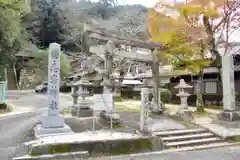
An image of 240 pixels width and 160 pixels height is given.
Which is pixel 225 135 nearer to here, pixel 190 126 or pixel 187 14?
pixel 190 126

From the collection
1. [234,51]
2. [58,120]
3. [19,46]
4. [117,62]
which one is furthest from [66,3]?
[58,120]

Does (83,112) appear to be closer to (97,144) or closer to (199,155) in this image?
(97,144)

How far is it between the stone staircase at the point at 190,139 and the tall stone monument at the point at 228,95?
1428 millimetres

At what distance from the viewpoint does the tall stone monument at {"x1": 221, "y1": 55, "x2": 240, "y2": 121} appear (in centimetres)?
932

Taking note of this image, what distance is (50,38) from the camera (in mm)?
40062

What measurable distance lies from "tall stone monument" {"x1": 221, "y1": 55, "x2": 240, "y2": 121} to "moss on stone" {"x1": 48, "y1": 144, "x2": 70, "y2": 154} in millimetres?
6787

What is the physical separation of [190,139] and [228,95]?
288cm

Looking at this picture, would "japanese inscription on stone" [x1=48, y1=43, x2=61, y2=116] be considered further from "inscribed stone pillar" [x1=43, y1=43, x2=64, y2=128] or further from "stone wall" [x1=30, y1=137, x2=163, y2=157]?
"stone wall" [x1=30, y1=137, x2=163, y2=157]

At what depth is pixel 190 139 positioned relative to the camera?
805cm

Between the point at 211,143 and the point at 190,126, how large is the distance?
1.45m

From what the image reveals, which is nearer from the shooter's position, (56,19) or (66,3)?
(56,19)

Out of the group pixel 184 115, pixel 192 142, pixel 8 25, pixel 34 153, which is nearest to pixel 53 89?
pixel 34 153

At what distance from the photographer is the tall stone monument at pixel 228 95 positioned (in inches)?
367

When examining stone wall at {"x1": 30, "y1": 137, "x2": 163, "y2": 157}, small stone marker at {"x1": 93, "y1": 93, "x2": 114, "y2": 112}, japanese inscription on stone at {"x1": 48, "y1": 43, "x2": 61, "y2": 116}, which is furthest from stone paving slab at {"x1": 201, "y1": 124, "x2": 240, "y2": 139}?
japanese inscription on stone at {"x1": 48, "y1": 43, "x2": 61, "y2": 116}
